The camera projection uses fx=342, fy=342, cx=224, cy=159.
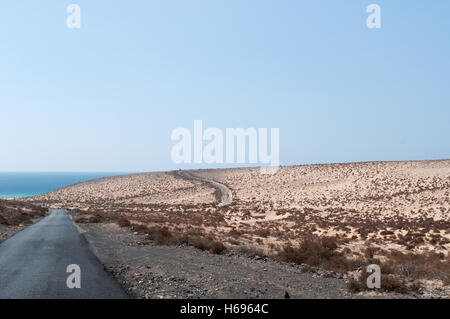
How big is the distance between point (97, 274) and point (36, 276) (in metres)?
1.87

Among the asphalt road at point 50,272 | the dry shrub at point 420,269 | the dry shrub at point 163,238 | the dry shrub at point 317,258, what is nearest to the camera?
the asphalt road at point 50,272

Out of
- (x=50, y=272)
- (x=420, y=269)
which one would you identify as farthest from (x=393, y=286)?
(x=50, y=272)

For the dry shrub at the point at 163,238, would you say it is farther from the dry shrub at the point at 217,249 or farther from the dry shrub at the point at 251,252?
the dry shrub at the point at 251,252

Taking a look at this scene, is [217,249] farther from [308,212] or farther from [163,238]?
[308,212]

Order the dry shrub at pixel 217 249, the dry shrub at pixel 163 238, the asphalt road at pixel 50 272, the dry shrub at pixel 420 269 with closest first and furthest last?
1. the asphalt road at pixel 50 272
2. the dry shrub at pixel 420 269
3. the dry shrub at pixel 217 249
4. the dry shrub at pixel 163 238

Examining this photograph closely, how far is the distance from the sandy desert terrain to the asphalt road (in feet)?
18.3

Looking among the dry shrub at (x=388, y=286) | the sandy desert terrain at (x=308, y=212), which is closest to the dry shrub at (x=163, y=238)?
the sandy desert terrain at (x=308, y=212)

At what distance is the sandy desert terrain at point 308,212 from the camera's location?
1669 cm

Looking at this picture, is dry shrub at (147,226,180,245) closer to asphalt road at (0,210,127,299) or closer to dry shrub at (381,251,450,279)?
asphalt road at (0,210,127,299)

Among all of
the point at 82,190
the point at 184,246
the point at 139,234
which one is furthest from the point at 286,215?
the point at 82,190

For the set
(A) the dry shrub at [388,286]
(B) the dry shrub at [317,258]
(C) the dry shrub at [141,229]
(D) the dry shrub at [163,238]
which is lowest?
(C) the dry shrub at [141,229]

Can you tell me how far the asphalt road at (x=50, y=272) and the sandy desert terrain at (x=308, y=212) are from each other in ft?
18.3
